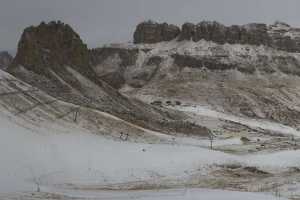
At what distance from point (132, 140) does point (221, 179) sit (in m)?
14.0

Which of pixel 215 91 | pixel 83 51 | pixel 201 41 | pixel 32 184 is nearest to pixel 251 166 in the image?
pixel 32 184

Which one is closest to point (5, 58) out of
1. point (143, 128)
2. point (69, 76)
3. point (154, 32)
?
point (154, 32)

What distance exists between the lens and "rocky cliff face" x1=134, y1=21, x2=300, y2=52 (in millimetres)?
142750

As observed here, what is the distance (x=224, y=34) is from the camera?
466 feet

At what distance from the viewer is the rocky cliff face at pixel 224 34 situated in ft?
468

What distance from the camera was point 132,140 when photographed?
49875 millimetres

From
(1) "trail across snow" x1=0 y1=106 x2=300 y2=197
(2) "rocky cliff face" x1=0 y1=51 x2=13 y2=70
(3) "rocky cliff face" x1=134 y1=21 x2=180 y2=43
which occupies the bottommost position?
(1) "trail across snow" x1=0 y1=106 x2=300 y2=197

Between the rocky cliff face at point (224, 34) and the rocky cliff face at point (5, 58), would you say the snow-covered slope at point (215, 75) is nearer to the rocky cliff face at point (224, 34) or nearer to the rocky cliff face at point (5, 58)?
the rocky cliff face at point (224, 34)

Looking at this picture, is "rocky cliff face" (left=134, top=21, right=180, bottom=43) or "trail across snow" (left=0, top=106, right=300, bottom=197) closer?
"trail across snow" (left=0, top=106, right=300, bottom=197)

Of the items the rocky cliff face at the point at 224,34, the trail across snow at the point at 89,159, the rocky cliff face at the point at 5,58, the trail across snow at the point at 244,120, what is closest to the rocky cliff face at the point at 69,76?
the trail across snow at the point at 89,159

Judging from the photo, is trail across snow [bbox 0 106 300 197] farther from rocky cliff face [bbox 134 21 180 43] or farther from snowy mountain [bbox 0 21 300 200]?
rocky cliff face [bbox 134 21 180 43]

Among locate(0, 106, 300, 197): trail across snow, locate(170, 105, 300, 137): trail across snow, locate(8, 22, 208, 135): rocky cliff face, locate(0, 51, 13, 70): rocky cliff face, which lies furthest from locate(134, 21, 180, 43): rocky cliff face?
locate(0, 106, 300, 197): trail across snow

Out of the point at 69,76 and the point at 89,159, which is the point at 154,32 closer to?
the point at 69,76

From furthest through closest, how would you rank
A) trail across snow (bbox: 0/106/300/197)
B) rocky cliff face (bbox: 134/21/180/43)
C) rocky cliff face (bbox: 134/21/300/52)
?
rocky cliff face (bbox: 134/21/180/43)
rocky cliff face (bbox: 134/21/300/52)
trail across snow (bbox: 0/106/300/197)
